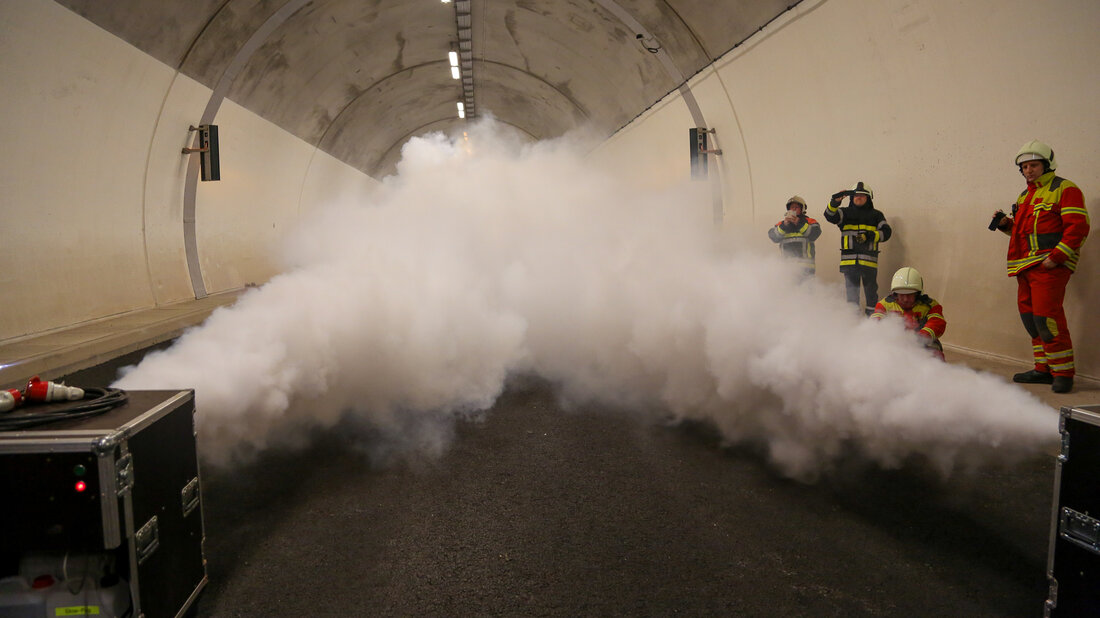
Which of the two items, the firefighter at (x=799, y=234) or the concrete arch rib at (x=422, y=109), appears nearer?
the firefighter at (x=799, y=234)

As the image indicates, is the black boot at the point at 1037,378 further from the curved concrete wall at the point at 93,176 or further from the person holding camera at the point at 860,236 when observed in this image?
the curved concrete wall at the point at 93,176

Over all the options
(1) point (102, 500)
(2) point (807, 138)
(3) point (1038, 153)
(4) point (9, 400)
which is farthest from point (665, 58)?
(1) point (102, 500)

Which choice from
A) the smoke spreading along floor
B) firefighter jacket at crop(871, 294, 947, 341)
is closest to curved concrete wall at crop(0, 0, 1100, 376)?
firefighter jacket at crop(871, 294, 947, 341)

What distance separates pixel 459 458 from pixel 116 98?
718 centimetres

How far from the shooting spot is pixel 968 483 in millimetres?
3889

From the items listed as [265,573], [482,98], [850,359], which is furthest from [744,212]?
[482,98]

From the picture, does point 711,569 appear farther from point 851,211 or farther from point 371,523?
point 851,211

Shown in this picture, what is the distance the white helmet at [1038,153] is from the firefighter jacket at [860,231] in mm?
1885

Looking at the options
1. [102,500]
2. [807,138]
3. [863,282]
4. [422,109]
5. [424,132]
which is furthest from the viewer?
[424,132]

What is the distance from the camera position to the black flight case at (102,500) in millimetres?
2158

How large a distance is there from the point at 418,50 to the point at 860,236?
36.6ft

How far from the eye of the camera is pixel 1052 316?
5.06 m

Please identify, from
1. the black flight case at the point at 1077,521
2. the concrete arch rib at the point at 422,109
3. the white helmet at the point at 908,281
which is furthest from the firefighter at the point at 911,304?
the concrete arch rib at the point at 422,109

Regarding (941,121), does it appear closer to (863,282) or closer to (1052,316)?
(863,282)
